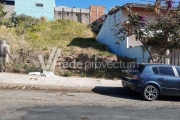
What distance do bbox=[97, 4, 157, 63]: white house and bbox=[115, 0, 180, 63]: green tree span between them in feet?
6.11

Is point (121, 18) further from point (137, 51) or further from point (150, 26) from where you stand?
point (150, 26)

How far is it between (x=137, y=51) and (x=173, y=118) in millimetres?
10231

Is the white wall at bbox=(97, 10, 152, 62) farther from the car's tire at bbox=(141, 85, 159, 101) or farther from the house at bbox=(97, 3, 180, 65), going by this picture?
the car's tire at bbox=(141, 85, 159, 101)

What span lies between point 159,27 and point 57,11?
2333 cm

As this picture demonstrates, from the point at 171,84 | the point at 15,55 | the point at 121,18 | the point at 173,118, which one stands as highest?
the point at 121,18

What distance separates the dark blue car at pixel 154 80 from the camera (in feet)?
32.6

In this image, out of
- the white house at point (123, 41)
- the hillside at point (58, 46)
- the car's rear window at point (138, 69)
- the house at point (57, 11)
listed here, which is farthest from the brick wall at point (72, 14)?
the car's rear window at point (138, 69)

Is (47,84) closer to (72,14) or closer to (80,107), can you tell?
(80,107)

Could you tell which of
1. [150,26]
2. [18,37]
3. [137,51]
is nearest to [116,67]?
[137,51]

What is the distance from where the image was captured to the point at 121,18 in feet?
64.1

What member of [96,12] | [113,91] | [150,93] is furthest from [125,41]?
[96,12]

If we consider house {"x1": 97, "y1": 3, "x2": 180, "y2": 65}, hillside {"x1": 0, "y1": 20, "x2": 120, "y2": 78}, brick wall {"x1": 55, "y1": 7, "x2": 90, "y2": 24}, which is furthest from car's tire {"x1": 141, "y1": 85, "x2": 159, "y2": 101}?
brick wall {"x1": 55, "y1": 7, "x2": 90, "y2": 24}

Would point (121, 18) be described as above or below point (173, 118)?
above

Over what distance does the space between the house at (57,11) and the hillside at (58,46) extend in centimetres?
708
